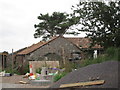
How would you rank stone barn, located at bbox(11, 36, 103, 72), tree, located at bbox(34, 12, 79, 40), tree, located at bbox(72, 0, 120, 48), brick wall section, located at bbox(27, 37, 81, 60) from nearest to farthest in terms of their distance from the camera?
1. tree, located at bbox(72, 0, 120, 48)
2. stone barn, located at bbox(11, 36, 103, 72)
3. brick wall section, located at bbox(27, 37, 81, 60)
4. tree, located at bbox(34, 12, 79, 40)

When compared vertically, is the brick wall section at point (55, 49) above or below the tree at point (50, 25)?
below

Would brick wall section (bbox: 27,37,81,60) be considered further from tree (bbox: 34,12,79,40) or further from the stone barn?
tree (bbox: 34,12,79,40)

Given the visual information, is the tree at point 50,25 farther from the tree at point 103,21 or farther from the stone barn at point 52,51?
the tree at point 103,21

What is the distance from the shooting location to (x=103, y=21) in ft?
47.9

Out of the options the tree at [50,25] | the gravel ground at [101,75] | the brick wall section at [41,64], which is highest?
the tree at [50,25]

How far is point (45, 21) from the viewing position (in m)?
37.6

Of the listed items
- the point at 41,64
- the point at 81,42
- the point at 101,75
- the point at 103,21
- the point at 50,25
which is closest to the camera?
the point at 101,75

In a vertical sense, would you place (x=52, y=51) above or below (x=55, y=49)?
below

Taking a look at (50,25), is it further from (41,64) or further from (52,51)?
(41,64)

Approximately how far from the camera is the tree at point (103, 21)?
14328 millimetres

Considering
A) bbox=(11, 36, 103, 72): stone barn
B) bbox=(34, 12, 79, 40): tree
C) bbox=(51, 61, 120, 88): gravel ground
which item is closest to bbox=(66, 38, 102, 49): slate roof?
bbox=(11, 36, 103, 72): stone barn

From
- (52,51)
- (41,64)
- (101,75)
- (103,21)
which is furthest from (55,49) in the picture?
(101,75)

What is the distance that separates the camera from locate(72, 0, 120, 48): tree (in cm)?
1433

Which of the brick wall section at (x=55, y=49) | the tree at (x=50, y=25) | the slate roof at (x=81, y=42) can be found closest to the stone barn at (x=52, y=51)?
the brick wall section at (x=55, y=49)
